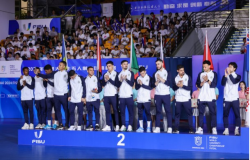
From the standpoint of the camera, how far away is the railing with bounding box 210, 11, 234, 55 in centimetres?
1473

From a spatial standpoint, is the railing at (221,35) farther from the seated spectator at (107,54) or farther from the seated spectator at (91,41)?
the seated spectator at (91,41)

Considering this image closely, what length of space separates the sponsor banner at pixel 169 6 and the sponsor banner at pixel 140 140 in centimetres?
1067

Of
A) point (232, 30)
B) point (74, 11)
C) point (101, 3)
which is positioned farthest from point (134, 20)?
point (232, 30)

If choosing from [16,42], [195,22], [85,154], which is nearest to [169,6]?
[195,22]

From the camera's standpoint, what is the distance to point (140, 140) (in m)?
9.10

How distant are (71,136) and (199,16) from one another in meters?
10.1

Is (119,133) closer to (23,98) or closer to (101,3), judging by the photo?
(23,98)

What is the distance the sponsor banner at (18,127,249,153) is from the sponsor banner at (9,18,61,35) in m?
9.94

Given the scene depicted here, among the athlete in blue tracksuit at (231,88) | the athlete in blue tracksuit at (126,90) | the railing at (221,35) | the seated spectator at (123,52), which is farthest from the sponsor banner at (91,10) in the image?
the athlete in blue tracksuit at (231,88)

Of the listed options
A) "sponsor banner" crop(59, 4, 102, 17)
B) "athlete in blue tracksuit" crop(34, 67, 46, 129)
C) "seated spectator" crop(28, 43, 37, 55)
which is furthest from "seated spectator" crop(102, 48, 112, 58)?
"sponsor banner" crop(59, 4, 102, 17)

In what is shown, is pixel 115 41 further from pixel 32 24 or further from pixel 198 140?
pixel 198 140

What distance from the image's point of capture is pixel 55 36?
18.3m

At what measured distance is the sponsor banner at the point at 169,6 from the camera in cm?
1861

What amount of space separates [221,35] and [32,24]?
31.2 feet
